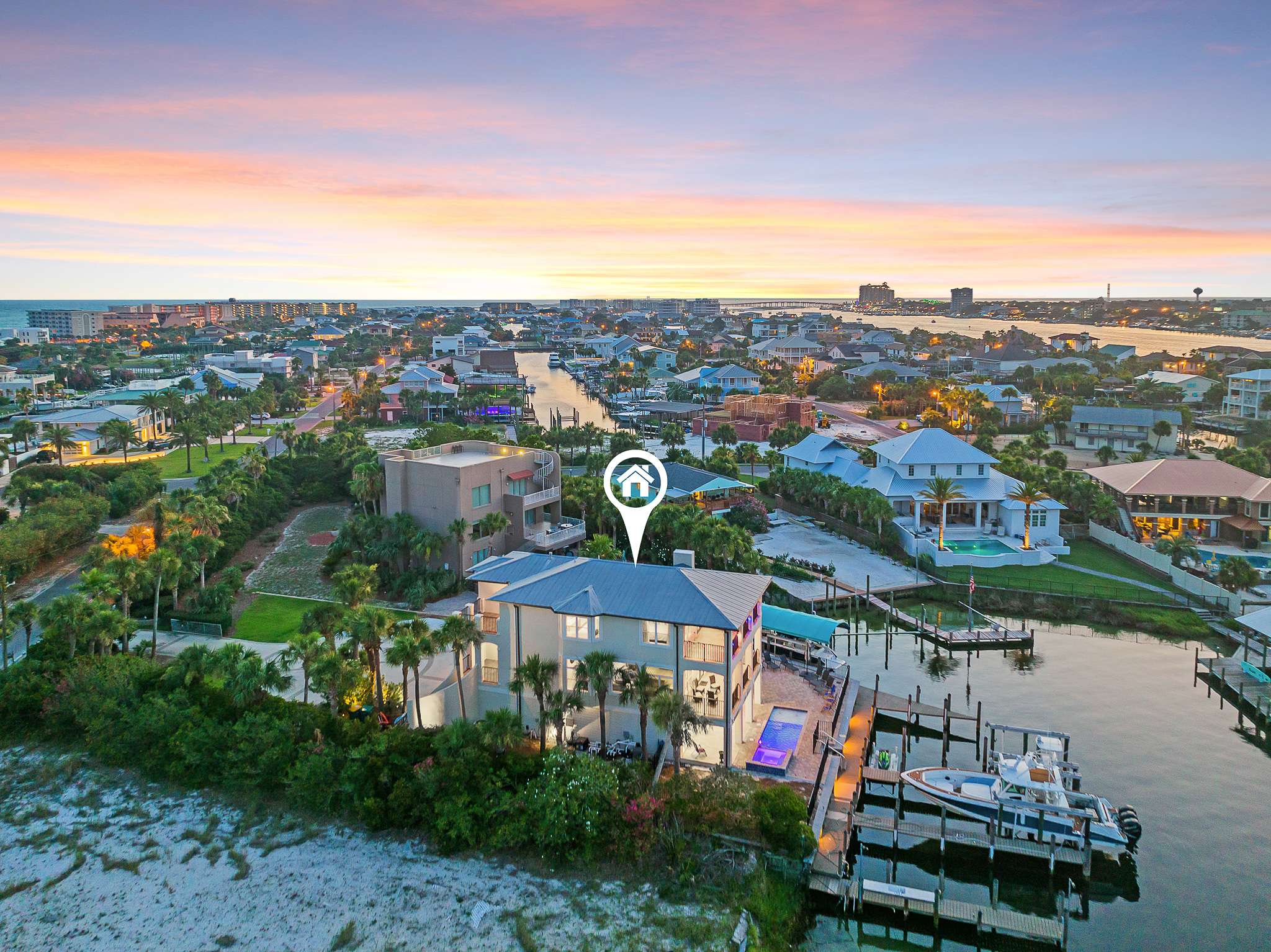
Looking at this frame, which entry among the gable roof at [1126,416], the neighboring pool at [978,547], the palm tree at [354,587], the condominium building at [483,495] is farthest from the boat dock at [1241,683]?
the gable roof at [1126,416]

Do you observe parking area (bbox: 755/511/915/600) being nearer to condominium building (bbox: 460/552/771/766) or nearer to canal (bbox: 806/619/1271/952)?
canal (bbox: 806/619/1271/952)

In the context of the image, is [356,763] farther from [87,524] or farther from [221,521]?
[87,524]

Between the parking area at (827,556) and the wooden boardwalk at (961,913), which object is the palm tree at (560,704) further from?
the parking area at (827,556)

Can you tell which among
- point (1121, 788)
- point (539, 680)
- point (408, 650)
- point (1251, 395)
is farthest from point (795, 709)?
point (1251, 395)

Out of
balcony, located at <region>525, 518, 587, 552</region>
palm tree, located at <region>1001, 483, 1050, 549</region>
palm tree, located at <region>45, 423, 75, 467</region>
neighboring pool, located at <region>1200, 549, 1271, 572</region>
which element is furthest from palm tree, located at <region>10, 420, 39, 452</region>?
neighboring pool, located at <region>1200, 549, 1271, 572</region>

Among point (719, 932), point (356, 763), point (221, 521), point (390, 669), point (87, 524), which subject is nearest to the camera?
point (719, 932)

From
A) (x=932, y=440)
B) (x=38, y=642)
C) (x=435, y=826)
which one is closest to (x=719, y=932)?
(x=435, y=826)
